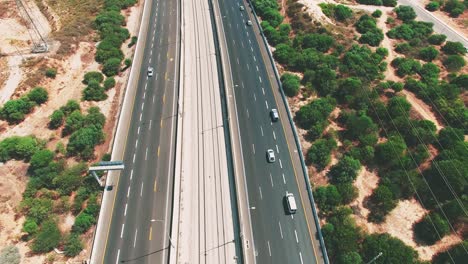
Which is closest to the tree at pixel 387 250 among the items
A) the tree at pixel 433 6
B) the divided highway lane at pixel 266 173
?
the divided highway lane at pixel 266 173

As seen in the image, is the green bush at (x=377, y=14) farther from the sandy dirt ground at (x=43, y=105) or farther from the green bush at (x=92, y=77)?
the green bush at (x=92, y=77)

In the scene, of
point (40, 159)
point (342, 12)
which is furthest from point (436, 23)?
point (40, 159)

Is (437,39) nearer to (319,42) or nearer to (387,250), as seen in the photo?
(319,42)

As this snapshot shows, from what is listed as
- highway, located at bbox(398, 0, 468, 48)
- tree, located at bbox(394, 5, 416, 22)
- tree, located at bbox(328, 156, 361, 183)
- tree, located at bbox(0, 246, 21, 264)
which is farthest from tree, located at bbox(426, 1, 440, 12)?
tree, located at bbox(0, 246, 21, 264)

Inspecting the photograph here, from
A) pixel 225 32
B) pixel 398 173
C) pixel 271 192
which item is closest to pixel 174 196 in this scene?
pixel 271 192

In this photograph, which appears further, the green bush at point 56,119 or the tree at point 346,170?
the green bush at point 56,119

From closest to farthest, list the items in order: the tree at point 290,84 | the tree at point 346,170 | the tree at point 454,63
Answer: the tree at point 346,170
the tree at point 290,84
the tree at point 454,63

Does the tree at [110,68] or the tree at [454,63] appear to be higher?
the tree at [454,63]

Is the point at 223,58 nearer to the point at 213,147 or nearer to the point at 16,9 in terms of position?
the point at 213,147
